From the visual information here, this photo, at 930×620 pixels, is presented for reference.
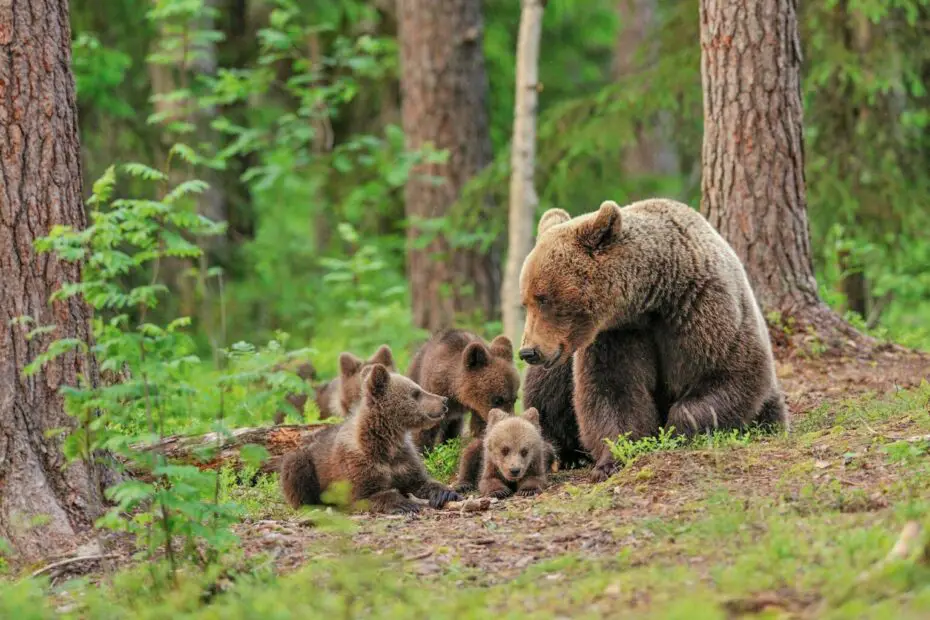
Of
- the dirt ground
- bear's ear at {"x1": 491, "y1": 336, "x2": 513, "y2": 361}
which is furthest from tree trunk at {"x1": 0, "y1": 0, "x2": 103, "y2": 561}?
bear's ear at {"x1": 491, "y1": 336, "x2": 513, "y2": 361}

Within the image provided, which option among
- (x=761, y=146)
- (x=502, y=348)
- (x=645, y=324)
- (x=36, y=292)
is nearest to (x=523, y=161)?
(x=761, y=146)

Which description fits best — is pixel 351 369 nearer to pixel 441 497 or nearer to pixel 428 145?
pixel 441 497

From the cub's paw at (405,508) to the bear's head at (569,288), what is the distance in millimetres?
1170

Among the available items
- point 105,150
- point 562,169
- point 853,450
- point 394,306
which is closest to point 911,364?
point 853,450

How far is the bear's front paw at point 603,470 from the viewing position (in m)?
7.35

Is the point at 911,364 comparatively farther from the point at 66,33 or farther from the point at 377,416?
the point at 66,33

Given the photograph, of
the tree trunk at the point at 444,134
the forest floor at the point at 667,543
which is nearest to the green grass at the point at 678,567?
the forest floor at the point at 667,543

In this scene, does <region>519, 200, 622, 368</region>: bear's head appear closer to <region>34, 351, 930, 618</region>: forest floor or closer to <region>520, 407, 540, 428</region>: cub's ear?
<region>520, 407, 540, 428</region>: cub's ear

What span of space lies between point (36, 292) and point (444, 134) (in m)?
9.76

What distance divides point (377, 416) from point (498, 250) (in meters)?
8.94

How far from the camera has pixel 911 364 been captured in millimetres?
10102

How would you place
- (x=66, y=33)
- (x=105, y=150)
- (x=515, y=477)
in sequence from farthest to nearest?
(x=105, y=150), (x=515, y=477), (x=66, y=33)

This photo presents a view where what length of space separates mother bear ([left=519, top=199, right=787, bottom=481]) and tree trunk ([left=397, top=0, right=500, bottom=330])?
772 cm

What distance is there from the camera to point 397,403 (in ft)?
25.5
